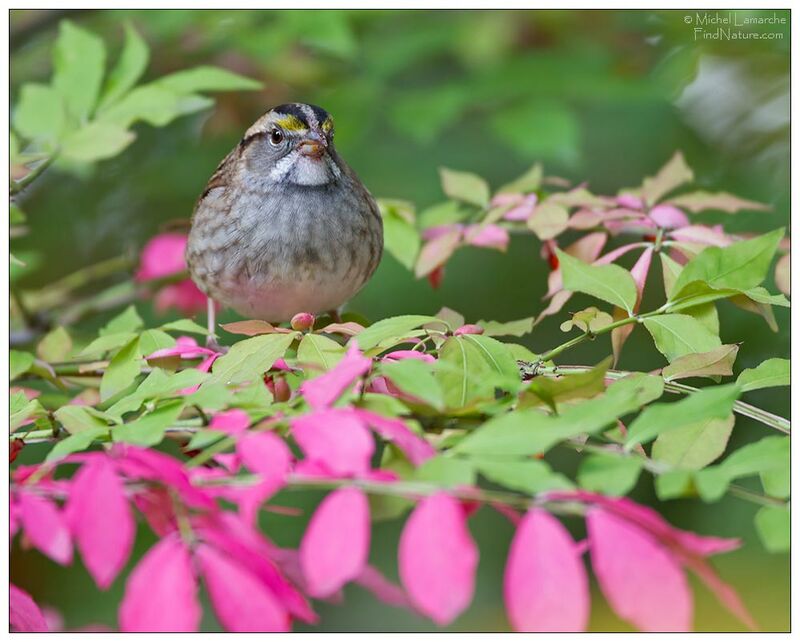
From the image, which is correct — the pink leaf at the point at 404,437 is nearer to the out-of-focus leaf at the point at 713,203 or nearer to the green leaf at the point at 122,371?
the green leaf at the point at 122,371

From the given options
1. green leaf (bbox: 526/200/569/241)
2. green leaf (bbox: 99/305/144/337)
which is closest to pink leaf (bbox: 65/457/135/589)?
→ green leaf (bbox: 99/305/144/337)

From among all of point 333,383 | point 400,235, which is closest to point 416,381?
point 333,383

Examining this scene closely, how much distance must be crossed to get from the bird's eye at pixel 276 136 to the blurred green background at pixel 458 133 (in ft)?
0.95

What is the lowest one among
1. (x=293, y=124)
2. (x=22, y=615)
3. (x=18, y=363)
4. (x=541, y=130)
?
(x=22, y=615)

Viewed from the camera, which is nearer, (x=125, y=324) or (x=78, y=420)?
(x=78, y=420)

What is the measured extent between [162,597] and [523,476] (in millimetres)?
260

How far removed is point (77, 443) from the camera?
2.69 ft

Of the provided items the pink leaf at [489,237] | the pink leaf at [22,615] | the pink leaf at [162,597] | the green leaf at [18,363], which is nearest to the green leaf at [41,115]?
the green leaf at [18,363]

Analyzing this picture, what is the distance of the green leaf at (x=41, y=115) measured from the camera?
1.53 meters

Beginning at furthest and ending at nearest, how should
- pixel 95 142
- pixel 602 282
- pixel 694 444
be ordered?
pixel 95 142
pixel 602 282
pixel 694 444

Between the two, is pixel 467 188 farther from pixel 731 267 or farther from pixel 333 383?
pixel 333 383

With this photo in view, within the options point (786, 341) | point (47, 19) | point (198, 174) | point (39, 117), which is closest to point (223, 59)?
point (198, 174)

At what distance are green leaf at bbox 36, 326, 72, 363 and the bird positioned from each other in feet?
0.86

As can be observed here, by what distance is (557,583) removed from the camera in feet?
2.20
